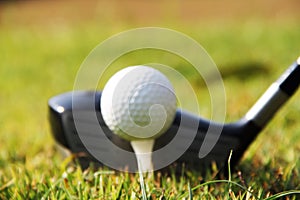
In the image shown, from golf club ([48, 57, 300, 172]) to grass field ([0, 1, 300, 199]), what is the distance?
2.8 inches

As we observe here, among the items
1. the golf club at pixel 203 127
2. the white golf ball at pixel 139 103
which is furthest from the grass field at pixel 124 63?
the white golf ball at pixel 139 103

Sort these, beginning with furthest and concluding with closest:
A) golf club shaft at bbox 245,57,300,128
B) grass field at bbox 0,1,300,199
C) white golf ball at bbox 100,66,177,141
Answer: golf club shaft at bbox 245,57,300,128
white golf ball at bbox 100,66,177,141
grass field at bbox 0,1,300,199

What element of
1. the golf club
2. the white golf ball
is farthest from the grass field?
the white golf ball

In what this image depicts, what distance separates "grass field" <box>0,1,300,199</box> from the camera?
1839 mm

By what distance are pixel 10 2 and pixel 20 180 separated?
42.0 feet

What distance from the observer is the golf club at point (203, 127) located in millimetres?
2119

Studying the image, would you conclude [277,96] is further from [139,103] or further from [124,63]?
[124,63]

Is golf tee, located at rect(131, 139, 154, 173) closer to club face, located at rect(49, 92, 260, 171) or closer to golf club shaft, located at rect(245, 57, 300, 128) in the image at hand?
club face, located at rect(49, 92, 260, 171)

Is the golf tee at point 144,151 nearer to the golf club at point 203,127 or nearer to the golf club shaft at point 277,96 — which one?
the golf club at point 203,127

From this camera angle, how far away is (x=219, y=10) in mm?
10711

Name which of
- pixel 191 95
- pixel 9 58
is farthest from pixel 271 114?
pixel 9 58

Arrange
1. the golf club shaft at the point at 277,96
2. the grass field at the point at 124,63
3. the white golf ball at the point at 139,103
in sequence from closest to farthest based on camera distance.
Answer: the grass field at the point at 124,63 → the white golf ball at the point at 139,103 → the golf club shaft at the point at 277,96

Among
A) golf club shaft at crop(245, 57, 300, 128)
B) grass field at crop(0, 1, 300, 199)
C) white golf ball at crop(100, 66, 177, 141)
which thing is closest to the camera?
grass field at crop(0, 1, 300, 199)

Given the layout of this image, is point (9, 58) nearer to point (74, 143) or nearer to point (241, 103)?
point (241, 103)
